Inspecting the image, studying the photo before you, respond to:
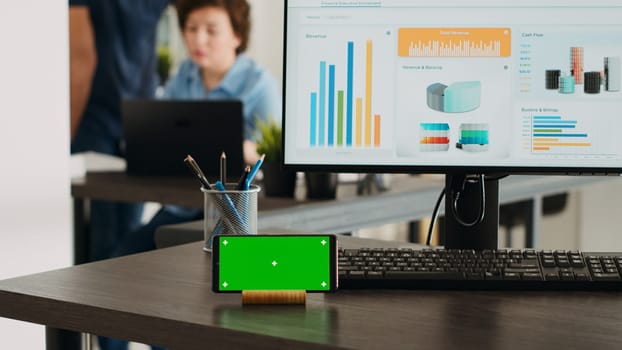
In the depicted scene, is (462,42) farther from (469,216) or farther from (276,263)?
(276,263)

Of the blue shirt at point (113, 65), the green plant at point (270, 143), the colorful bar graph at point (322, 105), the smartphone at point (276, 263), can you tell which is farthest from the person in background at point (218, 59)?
the smartphone at point (276, 263)

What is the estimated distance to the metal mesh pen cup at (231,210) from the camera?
5.01ft

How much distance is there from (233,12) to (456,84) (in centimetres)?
354

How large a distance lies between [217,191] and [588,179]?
2.49 m

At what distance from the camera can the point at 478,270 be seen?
131 centimetres

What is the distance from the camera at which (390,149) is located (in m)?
1.45

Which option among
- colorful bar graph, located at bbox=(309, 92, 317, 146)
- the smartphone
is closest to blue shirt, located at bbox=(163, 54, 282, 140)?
colorful bar graph, located at bbox=(309, 92, 317, 146)

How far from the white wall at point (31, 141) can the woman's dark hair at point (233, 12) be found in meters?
2.49

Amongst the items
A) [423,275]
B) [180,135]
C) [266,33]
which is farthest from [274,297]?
[266,33]

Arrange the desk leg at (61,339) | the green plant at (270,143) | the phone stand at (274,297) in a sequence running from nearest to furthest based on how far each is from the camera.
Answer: the phone stand at (274,297), the desk leg at (61,339), the green plant at (270,143)

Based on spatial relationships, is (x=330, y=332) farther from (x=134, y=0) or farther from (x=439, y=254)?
(x=134, y=0)

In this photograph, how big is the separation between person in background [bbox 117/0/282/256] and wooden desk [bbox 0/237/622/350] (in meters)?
3.44

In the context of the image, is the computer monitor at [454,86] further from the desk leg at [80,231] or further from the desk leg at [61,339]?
the desk leg at [80,231]

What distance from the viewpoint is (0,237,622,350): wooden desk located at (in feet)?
3.44
